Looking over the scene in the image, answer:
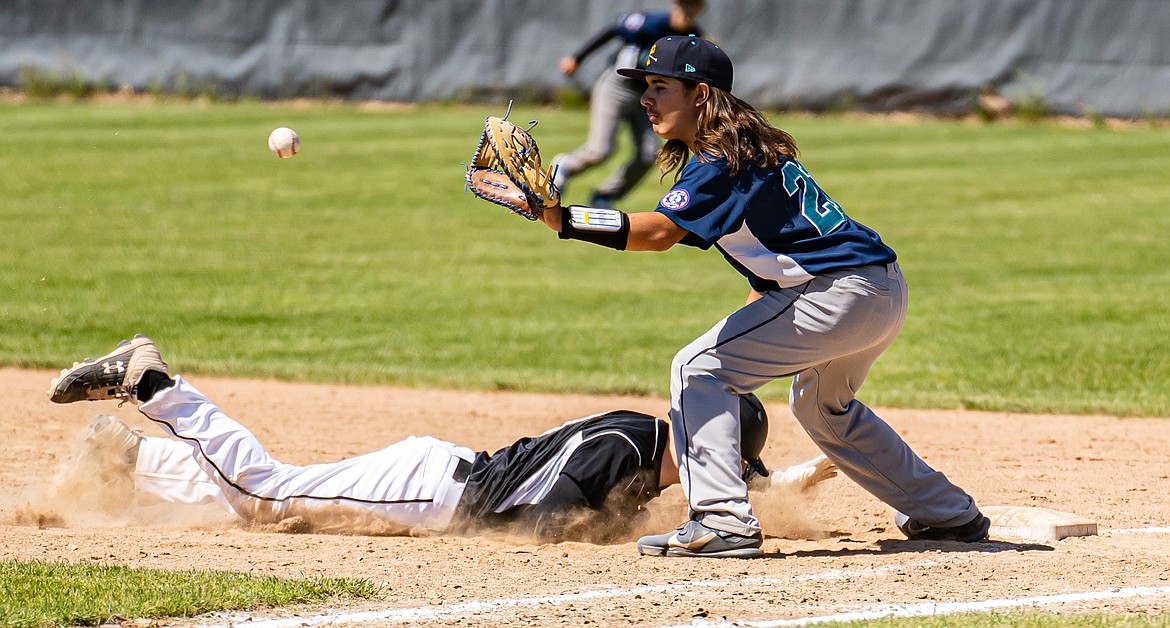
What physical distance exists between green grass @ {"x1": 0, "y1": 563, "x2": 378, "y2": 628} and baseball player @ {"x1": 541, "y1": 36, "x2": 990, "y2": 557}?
3.62 feet

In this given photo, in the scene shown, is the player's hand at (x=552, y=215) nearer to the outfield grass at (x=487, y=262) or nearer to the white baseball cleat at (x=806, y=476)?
the white baseball cleat at (x=806, y=476)

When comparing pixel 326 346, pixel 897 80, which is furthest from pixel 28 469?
pixel 897 80

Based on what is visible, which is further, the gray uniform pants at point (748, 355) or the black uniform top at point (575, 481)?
the black uniform top at point (575, 481)

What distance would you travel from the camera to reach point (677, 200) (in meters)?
4.09

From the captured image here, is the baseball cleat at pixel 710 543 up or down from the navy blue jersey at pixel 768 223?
down

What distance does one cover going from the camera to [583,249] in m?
12.6

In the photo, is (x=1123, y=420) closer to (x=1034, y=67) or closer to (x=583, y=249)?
(x=583, y=249)

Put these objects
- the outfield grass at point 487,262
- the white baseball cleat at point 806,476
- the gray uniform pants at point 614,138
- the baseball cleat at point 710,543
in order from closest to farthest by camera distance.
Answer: the baseball cleat at point 710,543
the white baseball cleat at point 806,476
the outfield grass at point 487,262
the gray uniform pants at point 614,138

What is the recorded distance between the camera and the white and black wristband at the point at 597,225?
409 centimetres

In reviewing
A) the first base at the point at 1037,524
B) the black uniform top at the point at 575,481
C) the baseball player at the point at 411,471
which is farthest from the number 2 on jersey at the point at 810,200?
the first base at the point at 1037,524

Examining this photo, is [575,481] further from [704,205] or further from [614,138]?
[614,138]

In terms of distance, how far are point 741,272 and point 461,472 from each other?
1.20 m

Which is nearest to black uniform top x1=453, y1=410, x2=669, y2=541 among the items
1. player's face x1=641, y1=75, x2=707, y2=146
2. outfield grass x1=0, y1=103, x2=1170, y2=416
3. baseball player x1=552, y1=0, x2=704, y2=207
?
player's face x1=641, y1=75, x2=707, y2=146

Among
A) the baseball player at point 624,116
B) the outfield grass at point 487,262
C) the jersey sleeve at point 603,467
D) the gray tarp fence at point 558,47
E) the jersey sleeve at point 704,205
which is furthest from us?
the gray tarp fence at point 558,47
